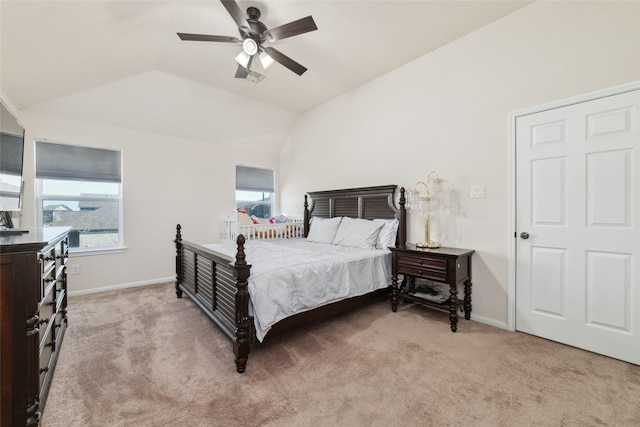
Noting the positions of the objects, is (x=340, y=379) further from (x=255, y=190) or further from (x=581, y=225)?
(x=255, y=190)

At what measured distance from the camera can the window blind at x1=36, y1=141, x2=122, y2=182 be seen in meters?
3.40

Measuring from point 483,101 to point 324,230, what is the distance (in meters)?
2.51

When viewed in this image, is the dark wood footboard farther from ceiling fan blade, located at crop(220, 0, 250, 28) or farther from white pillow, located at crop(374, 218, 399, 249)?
white pillow, located at crop(374, 218, 399, 249)

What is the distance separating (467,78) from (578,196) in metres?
1.57

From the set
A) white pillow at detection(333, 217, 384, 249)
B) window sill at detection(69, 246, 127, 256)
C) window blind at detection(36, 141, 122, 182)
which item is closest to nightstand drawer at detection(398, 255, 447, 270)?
white pillow at detection(333, 217, 384, 249)

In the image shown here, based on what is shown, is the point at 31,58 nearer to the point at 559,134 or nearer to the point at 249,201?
the point at 249,201

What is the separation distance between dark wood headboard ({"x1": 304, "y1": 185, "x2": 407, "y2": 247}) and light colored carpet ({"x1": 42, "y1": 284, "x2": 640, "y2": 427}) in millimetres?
1359

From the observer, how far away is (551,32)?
2.30m

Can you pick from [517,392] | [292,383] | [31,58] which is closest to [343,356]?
[292,383]

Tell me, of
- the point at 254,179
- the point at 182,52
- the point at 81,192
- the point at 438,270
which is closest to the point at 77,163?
the point at 81,192

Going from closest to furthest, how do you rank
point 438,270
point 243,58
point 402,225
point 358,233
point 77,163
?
point 243,58 < point 438,270 < point 402,225 < point 358,233 < point 77,163

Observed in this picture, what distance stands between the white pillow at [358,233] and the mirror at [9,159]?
10.6 feet

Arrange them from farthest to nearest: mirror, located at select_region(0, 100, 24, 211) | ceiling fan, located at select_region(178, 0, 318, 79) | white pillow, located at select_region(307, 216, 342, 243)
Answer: white pillow, located at select_region(307, 216, 342, 243) → ceiling fan, located at select_region(178, 0, 318, 79) → mirror, located at select_region(0, 100, 24, 211)

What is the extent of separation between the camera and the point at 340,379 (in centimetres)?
179
